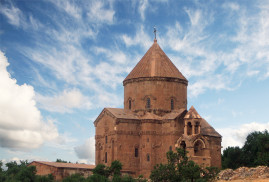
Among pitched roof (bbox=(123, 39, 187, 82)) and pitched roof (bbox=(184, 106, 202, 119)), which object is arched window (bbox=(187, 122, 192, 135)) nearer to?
pitched roof (bbox=(184, 106, 202, 119))

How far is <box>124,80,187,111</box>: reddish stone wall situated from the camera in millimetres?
46781

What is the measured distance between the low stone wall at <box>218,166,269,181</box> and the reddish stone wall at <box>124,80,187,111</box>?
974 cm

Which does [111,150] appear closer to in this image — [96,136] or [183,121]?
[96,136]

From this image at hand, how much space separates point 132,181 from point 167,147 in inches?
348

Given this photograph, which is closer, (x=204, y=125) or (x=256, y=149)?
(x=204, y=125)

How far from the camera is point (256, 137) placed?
5072cm

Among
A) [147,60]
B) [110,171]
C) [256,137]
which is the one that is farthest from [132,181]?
[256,137]

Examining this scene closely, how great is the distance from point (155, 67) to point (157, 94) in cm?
316

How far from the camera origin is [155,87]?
4688cm

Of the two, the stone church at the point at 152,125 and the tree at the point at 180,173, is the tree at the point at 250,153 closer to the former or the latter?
the stone church at the point at 152,125

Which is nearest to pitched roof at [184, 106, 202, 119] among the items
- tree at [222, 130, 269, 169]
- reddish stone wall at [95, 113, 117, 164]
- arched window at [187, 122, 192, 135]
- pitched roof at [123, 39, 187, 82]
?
arched window at [187, 122, 192, 135]

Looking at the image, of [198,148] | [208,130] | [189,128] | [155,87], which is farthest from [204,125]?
[155,87]

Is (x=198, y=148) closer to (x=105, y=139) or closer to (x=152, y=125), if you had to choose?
(x=152, y=125)

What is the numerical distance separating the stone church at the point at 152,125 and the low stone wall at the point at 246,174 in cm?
217
